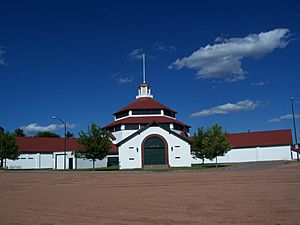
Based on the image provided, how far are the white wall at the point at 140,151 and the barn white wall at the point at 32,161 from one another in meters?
21.7

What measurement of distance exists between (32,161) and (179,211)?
2337 inches

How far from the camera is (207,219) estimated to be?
912cm

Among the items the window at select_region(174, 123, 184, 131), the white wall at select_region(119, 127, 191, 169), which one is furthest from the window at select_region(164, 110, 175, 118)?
the white wall at select_region(119, 127, 191, 169)

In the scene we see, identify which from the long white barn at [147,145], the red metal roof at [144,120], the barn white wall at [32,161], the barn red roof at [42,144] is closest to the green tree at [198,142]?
the long white barn at [147,145]

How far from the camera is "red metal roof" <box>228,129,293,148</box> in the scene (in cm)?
→ 6553

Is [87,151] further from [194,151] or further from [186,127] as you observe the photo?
[186,127]

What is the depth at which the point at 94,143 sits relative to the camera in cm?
4712

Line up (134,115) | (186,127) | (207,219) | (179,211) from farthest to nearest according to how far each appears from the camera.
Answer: (186,127) → (134,115) → (179,211) → (207,219)

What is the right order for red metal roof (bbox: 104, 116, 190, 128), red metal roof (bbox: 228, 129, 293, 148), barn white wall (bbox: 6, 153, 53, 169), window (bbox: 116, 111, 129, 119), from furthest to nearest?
red metal roof (bbox: 228, 129, 293, 148)
window (bbox: 116, 111, 129, 119)
barn white wall (bbox: 6, 153, 53, 169)
red metal roof (bbox: 104, 116, 190, 128)

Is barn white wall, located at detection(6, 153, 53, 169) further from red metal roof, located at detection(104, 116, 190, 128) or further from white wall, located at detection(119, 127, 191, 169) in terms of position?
white wall, located at detection(119, 127, 191, 169)

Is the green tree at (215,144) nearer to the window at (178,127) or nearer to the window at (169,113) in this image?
the window at (178,127)

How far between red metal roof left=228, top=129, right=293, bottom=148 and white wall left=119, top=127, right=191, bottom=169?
19.4 metres

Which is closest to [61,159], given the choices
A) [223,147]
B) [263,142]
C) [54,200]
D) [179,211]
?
[223,147]

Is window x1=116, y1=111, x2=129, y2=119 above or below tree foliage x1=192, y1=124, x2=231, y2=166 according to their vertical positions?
above
